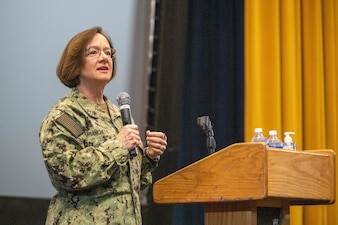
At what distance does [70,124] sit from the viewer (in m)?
1.92

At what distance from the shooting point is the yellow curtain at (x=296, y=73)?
3389 mm

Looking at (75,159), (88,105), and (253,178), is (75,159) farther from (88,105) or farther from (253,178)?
(253,178)

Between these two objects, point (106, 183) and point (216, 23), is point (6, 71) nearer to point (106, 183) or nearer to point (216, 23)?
point (106, 183)

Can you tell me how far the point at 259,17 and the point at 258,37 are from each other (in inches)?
5.3

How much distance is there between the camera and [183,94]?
10.8 feet

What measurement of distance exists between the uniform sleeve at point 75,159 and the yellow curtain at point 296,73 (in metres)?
1.57

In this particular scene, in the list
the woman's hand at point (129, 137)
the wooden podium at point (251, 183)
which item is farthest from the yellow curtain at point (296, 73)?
the woman's hand at point (129, 137)

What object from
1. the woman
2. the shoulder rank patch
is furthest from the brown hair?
the shoulder rank patch

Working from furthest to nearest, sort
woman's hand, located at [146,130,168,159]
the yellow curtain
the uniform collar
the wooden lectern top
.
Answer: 1. the yellow curtain
2. woman's hand, located at [146,130,168,159]
3. the uniform collar
4. the wooden lectern top

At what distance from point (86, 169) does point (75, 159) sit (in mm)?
49

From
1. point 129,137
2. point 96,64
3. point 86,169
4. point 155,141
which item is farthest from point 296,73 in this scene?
point 86,169

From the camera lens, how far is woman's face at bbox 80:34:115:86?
2.11 meters

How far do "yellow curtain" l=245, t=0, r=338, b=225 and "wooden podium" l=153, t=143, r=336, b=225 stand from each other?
120cm

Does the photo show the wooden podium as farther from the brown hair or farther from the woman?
the brown hair
